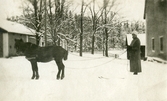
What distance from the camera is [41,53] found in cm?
198

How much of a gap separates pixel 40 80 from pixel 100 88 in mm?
564

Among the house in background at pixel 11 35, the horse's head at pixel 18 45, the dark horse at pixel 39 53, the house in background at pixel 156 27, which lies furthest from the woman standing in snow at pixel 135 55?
the horse's head at pixel 18 45

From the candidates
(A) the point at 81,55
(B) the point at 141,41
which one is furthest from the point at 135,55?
(A) the point at 81,55

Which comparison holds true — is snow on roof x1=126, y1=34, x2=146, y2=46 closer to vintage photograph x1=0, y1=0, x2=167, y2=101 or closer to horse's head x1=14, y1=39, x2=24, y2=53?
vintage photograph x1=0, y1=0, x2=167, y2=101

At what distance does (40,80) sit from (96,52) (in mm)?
600

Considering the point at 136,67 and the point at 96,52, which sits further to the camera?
the point at 96,52

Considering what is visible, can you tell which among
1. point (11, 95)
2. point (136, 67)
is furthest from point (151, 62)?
point (11, 95)

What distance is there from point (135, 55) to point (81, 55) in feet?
1.67

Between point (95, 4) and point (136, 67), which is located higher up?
point (95, 4)

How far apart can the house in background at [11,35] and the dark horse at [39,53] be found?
0.05 metres

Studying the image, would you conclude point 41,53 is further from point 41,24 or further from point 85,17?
point 85,17

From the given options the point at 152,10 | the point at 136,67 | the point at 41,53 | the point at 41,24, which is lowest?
the point at 136,67

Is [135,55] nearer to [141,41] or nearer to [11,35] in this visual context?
[141,41]

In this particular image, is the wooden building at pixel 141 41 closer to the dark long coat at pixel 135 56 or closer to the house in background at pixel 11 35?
the dark long coat at pixel 135 56
